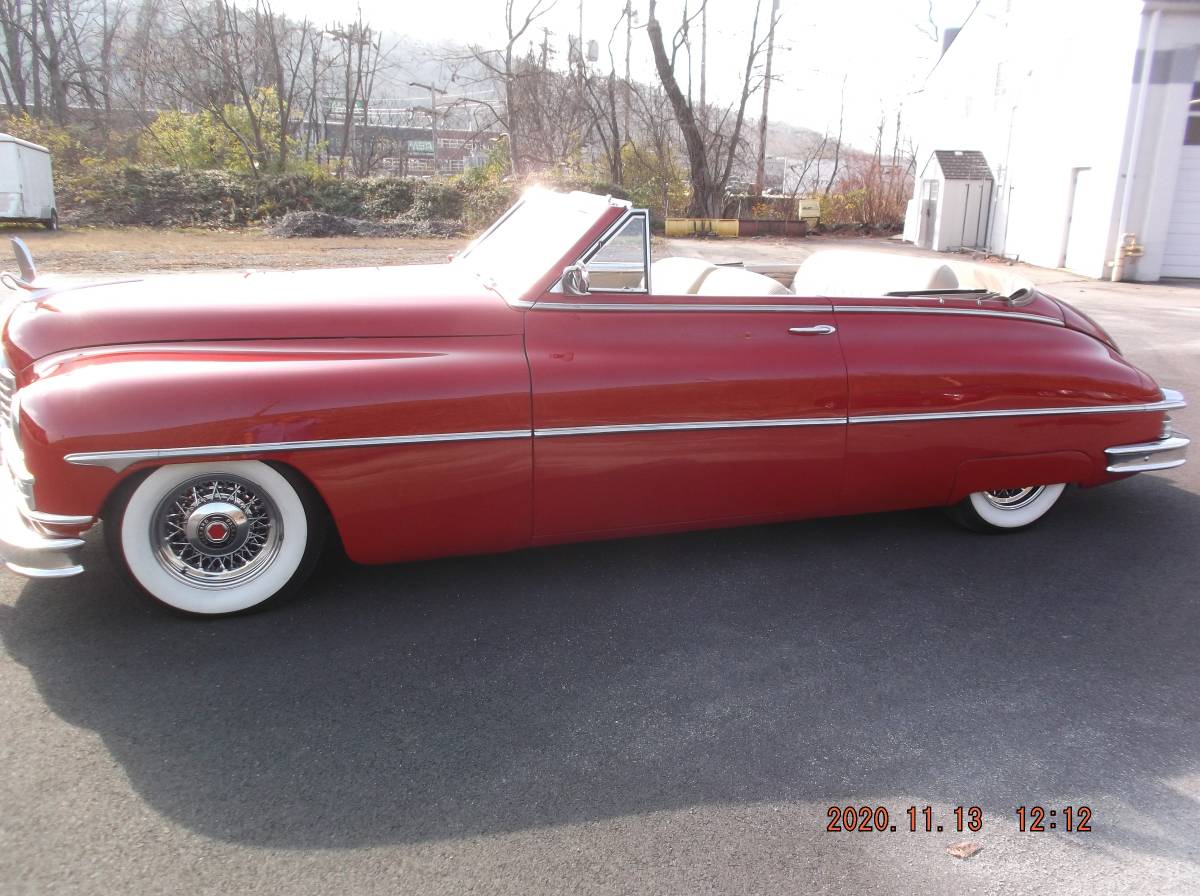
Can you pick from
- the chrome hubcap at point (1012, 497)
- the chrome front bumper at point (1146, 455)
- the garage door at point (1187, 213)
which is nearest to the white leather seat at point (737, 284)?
the chrome hubcap at point (1012, 497)

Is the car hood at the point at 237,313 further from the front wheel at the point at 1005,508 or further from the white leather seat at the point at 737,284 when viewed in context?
the front wheel at the point at 1005,508

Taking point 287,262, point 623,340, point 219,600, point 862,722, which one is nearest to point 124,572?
point 219,600

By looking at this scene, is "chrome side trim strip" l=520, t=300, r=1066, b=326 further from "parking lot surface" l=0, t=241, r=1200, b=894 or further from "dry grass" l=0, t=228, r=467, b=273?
"dry grass" l=0, t=228, r=467, b=273

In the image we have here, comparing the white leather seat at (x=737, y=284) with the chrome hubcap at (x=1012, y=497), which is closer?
the white leather seat at (x=737, y=284)

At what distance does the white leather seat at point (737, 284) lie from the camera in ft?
12.9

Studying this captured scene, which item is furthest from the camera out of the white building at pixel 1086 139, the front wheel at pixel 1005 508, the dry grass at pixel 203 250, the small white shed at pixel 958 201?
the small white shed at pixel 958 201

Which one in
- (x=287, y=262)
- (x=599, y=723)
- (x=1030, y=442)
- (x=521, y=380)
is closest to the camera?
(x=599, y=723)

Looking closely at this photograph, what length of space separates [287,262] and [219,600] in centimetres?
1365

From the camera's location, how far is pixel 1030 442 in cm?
402

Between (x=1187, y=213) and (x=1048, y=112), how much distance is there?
392cm

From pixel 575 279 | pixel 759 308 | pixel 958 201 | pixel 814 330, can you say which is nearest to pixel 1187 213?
pixel 958 201

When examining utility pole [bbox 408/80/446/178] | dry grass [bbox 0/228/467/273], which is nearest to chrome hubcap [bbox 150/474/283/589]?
dry grass [bbox 0/228/467/273]

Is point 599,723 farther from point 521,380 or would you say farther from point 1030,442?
point 1030,442

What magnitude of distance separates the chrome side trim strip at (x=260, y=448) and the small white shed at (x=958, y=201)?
68.1 ft
